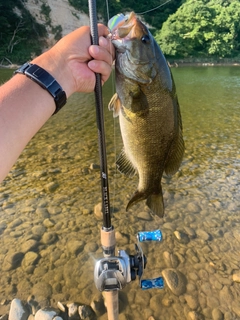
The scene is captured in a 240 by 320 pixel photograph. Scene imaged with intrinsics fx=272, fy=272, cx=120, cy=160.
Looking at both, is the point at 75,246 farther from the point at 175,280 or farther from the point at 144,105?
the point at 144,105

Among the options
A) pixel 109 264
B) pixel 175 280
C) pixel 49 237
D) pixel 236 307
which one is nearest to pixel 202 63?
pixel 49 237

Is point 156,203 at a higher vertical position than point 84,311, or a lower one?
higher

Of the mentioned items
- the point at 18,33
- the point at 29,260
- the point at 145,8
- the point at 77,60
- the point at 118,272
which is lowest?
the point at 29,260

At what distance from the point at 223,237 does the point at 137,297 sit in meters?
1.48

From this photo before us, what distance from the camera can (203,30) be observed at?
1636 inches

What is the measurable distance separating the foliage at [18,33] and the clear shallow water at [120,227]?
2676 centimetres

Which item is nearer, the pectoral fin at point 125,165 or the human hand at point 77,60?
the human hand at point 77,60

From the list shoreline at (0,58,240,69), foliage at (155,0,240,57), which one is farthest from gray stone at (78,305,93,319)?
foliage at (155,0,240,57)

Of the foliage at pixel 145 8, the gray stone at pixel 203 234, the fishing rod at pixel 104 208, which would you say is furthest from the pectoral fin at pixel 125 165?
the foliage at pixel 145 8

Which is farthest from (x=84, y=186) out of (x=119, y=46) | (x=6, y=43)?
(x=6, y=43)

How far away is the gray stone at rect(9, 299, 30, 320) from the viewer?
2424mm

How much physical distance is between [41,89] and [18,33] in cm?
3650

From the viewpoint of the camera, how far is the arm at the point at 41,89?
119 cm

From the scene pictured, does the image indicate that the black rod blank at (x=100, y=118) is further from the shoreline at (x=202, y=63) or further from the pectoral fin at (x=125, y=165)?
the shoreline at (x=202, y=63)
